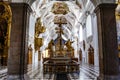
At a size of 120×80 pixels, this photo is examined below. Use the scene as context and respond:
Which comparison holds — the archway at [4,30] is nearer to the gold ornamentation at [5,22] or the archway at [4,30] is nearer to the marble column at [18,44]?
the gold ornamentation at [5,22]

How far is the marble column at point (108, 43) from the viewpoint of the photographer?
6.81 m

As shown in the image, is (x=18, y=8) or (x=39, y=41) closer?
(x=18, y=8)

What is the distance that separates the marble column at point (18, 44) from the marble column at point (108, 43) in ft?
11.5

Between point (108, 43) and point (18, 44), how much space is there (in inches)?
159

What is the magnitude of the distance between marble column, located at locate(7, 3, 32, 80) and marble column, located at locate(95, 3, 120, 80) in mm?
A: 3498

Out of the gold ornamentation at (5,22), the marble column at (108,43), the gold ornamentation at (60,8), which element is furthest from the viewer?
the gold ornamentation at (60,8)

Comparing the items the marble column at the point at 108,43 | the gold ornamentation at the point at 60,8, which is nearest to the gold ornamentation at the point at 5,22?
the marble column at the point at 108,43

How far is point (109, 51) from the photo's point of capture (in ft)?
22.9

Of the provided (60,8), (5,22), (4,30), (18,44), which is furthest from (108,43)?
(60,8)

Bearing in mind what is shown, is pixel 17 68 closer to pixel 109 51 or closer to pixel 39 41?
pixel 109 51

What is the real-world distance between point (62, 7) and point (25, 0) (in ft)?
78.0

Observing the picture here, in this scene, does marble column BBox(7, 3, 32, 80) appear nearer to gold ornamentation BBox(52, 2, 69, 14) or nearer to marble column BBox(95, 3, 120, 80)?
marble column BBox(95, 3, 120, 80)

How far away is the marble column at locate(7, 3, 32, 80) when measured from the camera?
22.6ft

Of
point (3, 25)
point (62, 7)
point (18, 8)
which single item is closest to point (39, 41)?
point (3, 25)
